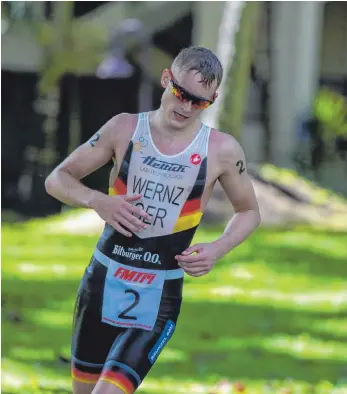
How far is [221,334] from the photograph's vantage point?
28.6ft

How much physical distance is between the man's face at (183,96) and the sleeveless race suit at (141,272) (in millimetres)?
131

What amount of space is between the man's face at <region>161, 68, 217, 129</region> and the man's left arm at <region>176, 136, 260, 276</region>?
24 centimetres

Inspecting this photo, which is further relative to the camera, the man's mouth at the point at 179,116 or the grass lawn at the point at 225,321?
the grass lawn at the point at 225,321

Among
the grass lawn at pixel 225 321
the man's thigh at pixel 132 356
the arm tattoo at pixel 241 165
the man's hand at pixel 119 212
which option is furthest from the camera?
the grass lawn at pixel 225 321

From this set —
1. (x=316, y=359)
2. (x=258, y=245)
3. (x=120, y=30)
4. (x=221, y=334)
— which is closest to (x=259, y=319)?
(x=221, y=334)

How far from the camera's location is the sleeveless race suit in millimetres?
4172

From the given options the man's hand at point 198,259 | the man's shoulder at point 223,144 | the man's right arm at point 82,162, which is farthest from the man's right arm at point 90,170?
the man's shoulder at point 223,144

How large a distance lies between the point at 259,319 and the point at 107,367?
5267 millimetres

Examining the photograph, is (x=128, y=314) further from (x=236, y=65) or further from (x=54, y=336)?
(x=236, y=65)

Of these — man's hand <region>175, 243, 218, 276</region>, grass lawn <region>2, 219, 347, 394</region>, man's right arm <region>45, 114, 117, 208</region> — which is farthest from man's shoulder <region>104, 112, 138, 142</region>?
grass lawn <region>2, 219, 347, 394</region>

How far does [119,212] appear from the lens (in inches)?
158

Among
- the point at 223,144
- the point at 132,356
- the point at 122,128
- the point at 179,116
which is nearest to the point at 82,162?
the point at 122,128

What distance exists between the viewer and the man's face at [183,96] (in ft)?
13.3

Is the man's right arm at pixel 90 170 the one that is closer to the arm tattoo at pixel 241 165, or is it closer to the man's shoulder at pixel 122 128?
the man's shoulder at pixel 122 128
